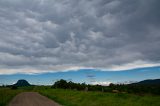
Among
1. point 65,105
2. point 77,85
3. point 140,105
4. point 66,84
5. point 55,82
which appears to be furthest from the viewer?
point 55,82

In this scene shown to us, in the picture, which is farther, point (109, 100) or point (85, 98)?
point (85, 98)

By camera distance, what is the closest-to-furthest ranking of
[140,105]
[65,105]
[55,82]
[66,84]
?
[140,105] < [65,105] < [66,84] < [55,82]

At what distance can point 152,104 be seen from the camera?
32.6 meters

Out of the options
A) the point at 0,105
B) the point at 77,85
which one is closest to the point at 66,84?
the point at 77,85

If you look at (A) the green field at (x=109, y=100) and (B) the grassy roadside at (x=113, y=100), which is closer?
(B) the grassy roadside at (x=113, y=100)

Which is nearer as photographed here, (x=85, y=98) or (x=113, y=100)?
(x=113, y=100)

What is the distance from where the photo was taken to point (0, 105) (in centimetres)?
3644

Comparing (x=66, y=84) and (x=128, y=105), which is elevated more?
(x=66, y=84)

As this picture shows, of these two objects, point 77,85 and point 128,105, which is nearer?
point 128,105

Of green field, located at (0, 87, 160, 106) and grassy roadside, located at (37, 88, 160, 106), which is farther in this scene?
green field, located at (0, 87, 160, 106)

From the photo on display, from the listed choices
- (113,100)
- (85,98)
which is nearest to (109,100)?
(113,100)

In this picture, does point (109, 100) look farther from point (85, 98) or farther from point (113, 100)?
point (85, 98)

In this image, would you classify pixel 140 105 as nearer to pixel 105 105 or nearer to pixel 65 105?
pixel 105 105

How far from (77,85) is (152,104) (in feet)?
273
